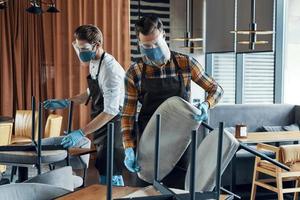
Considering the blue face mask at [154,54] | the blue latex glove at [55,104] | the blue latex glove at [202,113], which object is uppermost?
the blue face mask at [154,54]

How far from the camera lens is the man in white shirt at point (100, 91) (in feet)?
8.52

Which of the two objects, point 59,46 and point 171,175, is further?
point 59,46

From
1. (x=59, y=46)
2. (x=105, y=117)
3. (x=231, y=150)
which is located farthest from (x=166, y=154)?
(x=59, y=46)

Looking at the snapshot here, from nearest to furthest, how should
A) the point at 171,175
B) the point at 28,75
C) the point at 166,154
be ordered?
the point at 166,154
the point at 171,175
the point at 28,75

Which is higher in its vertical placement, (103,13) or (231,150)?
(103,13)

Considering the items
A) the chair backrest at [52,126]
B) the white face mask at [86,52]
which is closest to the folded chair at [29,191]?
the white face mask at [86,52]

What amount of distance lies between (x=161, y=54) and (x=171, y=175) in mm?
600

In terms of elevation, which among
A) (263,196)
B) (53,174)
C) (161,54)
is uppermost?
(161,54)

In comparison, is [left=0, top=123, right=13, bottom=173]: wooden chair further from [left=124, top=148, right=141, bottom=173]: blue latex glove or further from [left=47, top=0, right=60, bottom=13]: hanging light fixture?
[left=124, top=148, right=141, bottom=173]: blue latex glove

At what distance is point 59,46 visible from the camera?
6.10 meters

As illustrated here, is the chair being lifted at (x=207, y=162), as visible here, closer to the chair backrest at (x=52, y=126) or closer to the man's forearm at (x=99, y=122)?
the man's forearm at (x=99, y=122)

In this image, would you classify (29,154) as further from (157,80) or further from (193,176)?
(193,176)

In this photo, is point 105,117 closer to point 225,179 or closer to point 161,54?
point 161,54

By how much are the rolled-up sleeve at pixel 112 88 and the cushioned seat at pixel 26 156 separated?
1.26ft
